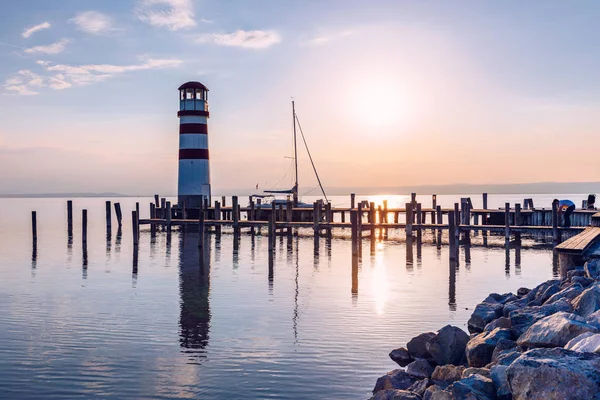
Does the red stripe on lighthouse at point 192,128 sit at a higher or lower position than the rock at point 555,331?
higher

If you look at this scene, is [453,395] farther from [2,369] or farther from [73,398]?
[2,369]

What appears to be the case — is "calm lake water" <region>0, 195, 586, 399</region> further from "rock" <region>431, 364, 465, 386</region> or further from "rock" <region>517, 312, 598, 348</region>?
"rock" <region>517, 312, 598, 348</region>

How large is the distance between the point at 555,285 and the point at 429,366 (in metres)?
4.14

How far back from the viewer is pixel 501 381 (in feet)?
23.3

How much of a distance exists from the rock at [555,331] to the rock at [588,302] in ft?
4.15

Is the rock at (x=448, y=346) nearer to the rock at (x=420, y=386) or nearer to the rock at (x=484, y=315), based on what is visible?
the rock at (x=420, y=386)

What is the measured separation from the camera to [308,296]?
62.9ft

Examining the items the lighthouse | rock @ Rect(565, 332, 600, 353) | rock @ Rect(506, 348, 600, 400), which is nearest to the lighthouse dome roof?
the lighthouse

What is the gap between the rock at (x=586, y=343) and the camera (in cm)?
675

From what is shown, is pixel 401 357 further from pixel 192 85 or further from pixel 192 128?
pixel 192 85

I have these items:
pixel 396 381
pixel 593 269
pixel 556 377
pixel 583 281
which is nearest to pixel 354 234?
pixel 593 269

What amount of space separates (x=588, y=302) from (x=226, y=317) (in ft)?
30.3

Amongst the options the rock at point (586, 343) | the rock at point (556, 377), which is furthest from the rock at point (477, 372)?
the rock at point (556, 377)

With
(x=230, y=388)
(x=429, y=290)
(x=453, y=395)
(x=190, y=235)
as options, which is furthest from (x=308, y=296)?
(x=190, y=235)
